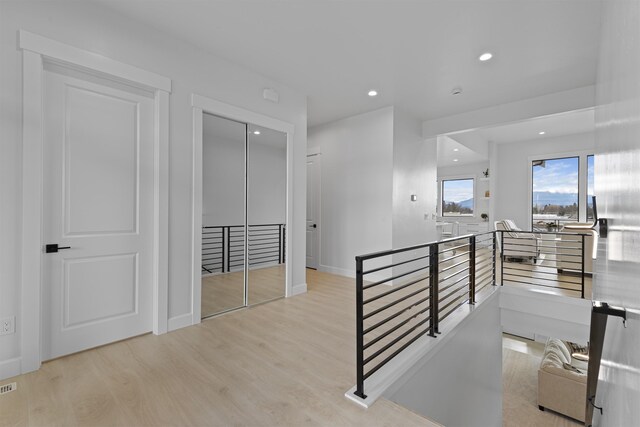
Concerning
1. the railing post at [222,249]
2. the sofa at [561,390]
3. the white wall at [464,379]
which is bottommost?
the sofa at [561,390]

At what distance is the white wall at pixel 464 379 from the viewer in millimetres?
2281

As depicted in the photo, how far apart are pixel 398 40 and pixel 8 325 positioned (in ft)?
13.4

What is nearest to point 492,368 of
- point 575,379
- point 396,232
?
point 575,379

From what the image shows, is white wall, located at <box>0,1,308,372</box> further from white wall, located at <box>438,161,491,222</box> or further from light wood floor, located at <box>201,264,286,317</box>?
white wall, located at <box>438,161,491,222</box>

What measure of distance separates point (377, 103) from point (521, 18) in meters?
2.24

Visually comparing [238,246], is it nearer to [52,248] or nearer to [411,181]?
[52,248]

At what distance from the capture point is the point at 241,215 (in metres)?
3.48

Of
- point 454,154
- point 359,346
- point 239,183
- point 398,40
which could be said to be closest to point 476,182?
point 454,154

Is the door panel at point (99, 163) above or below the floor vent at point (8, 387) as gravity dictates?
above

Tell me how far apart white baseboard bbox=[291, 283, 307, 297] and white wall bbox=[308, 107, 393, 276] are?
121 cm

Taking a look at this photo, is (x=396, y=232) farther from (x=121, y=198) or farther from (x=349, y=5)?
(x=121, y=198)

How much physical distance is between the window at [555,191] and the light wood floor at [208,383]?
8264mm

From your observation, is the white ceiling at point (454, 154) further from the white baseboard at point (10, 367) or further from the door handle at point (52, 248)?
the white baseboard at point (10, 367)

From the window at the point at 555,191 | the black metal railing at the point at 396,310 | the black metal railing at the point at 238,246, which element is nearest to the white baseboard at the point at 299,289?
the black metal railing at the point at 238,246
